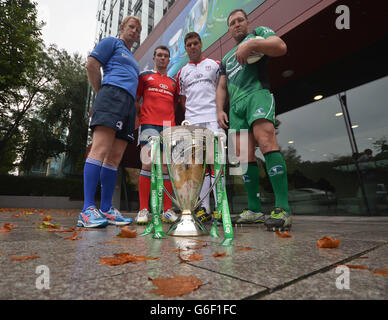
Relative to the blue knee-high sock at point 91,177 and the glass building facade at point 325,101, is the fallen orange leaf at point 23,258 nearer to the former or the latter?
the blue knee-high sock at point 91,177

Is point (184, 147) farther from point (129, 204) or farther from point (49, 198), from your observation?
point (49, 198)

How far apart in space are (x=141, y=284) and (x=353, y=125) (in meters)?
4.20

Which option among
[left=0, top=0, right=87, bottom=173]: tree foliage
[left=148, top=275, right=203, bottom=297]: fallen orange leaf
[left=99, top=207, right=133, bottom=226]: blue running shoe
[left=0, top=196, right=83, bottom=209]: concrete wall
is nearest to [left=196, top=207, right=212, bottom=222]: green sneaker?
[left=99, top=207, right=133, bottom=226]: blue running shoe

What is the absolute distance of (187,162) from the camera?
1.60 meters

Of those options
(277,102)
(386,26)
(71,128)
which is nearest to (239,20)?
(386,26)

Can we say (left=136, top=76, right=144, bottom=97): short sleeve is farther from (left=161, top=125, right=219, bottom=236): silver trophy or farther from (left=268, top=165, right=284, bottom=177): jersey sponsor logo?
(left=268, top=165, right=284, bottom=177): jersey sponsor logo

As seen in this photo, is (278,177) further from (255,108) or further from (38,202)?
(38,202)

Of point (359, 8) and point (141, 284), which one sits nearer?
point (141, 284)

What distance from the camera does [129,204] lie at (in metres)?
9.98

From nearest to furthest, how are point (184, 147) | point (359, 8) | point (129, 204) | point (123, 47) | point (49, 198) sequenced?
point (184, 147), point (359, 8), point (123, 47), point (129, 204), point (49, 198)

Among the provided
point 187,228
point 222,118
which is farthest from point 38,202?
point 187,228

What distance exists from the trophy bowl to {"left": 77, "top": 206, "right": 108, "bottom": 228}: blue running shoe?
0.71m
